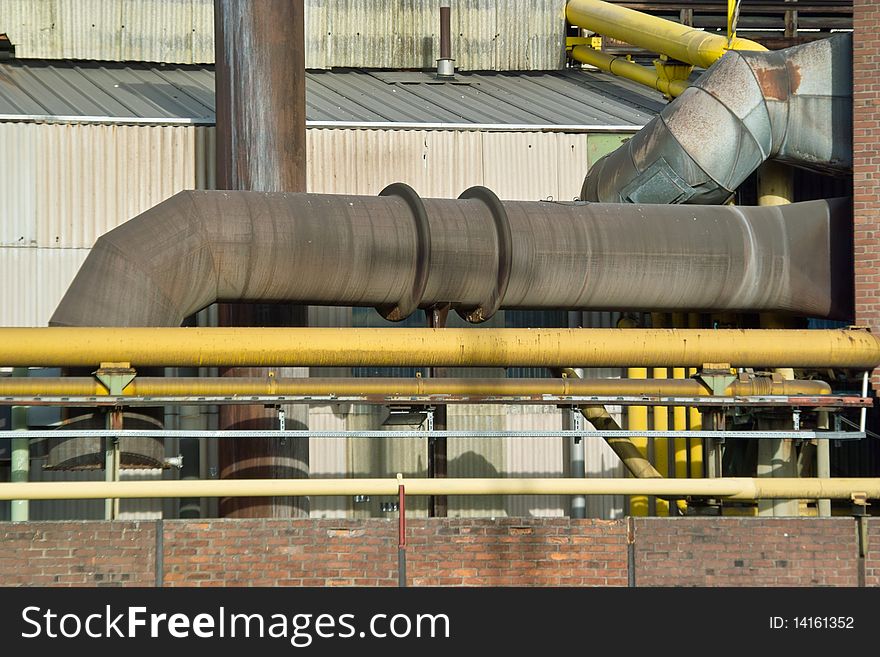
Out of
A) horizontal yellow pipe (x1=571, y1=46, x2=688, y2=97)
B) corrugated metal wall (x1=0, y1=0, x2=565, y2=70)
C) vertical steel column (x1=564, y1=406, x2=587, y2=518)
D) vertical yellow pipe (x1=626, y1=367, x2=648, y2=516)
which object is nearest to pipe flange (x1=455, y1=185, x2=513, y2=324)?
vertical steel column (x1=564, y1=406, x2=587, y2=518)

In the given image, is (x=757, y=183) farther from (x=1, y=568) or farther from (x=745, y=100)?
(x=1, y=568)

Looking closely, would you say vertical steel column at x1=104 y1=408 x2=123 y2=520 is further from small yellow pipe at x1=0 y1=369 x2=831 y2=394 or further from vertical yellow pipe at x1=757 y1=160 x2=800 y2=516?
vertical yellow pipe at x1=757 y1=160 x2=800 y2=516

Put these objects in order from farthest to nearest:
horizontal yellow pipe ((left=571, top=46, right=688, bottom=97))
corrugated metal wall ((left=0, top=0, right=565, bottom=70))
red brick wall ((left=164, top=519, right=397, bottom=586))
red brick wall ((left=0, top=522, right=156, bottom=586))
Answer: corrugated metal wall ((left=0, top=0, right=565, bottom=70))
horizontal yellow pipe ((left=571, top=46, right=688, bottom=97))
red brick wall ((left=164, top=519, right=397, bottom=586))
red brick wall ((left=0, top=522, right=156, bottom=586))

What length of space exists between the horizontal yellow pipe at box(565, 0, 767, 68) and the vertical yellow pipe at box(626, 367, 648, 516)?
382 cm

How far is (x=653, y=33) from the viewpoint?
16.8 meters

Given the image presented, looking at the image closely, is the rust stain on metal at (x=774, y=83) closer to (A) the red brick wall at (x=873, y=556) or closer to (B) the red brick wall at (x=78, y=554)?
(A) the red brick wall at (x=873, y=556)

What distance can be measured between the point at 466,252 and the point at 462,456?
386 centimetres

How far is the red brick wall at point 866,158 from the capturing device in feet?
40.8

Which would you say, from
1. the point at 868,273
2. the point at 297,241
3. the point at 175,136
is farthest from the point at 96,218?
the point at 868,273

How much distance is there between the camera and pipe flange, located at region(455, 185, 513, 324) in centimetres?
1214

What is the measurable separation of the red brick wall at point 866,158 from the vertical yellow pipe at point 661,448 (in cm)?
268

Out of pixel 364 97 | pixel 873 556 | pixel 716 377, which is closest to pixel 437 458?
pixel 716 377

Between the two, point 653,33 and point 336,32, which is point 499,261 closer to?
point 653,33

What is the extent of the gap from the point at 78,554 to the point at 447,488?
9.17 feet
